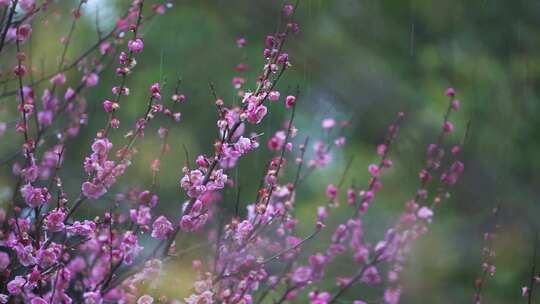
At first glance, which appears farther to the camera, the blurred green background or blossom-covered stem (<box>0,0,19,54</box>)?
the blurred green background

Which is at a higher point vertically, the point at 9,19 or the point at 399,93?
the point at 399,93

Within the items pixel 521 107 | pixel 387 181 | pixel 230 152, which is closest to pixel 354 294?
pixel 387 181

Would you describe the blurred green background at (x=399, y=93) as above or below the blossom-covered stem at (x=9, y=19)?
above

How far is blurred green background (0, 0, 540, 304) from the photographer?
402cm

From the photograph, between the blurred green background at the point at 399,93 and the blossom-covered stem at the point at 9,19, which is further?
the blurred green background at the point at 399,93

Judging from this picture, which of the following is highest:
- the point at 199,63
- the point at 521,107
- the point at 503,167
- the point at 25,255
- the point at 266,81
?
the point at 199,63

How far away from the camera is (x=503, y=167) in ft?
13.9

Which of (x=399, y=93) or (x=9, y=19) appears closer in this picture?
(x=9, y=19)

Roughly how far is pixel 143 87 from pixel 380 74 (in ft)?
5.82

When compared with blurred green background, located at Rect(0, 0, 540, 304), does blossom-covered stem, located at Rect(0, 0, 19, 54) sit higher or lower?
lower

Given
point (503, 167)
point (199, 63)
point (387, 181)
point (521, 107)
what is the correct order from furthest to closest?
point (387, 181)
point (199, 63)
point (521, 107)
point (503, 167)

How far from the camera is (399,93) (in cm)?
421

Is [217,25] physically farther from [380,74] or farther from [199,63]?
[380,74]

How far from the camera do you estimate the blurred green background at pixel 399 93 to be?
4.02 metres
